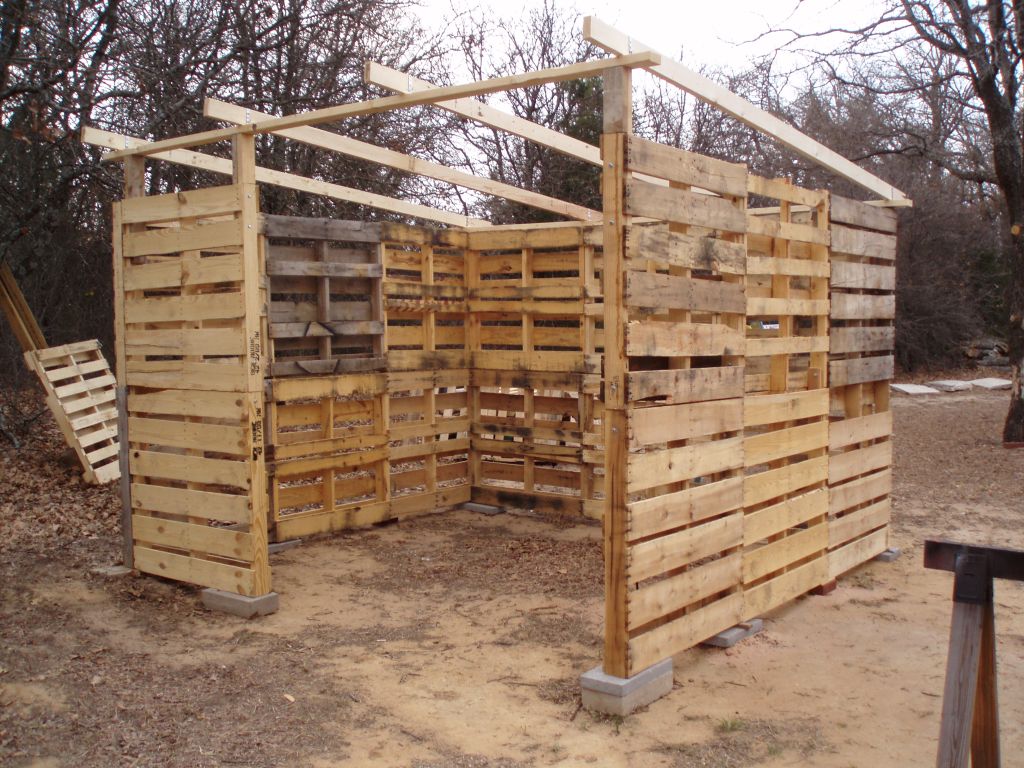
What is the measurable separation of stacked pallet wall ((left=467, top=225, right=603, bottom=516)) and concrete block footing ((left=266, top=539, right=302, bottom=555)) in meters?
2.10

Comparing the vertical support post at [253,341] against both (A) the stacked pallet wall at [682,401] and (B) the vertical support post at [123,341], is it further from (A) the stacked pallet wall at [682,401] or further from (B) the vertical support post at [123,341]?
(A) the stacked pallet wall at [682,401]

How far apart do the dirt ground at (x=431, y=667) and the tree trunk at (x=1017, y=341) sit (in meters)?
4.28

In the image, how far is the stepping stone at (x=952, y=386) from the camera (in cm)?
1778

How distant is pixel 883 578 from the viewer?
6.44 metres

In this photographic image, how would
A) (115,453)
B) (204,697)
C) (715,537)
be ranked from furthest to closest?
(115,453) < (715,537) < (204,697)

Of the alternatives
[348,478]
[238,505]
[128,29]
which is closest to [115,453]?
[348,478]

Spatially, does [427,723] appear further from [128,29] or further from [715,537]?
[128,29]

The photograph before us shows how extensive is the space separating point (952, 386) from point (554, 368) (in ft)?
41.9

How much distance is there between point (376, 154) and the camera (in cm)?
675

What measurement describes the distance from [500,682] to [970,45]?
970cm

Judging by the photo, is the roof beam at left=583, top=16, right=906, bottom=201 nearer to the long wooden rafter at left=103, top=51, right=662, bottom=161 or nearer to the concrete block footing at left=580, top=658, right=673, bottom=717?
the long wooden rafter at left=103, top=51, right=662, bottom=161

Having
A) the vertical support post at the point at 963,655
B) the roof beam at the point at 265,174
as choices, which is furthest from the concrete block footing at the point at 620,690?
the roof beam at the point at 265,174

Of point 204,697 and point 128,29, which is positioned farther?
point 128,29

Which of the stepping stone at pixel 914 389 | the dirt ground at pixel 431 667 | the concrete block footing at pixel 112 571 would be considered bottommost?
the dirt ground at pixel 431 667
